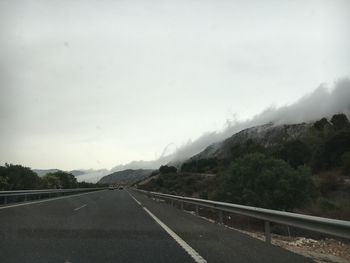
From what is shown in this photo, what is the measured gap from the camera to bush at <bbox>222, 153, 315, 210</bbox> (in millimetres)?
34250

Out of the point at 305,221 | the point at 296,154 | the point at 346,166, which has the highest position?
the point at 296,154

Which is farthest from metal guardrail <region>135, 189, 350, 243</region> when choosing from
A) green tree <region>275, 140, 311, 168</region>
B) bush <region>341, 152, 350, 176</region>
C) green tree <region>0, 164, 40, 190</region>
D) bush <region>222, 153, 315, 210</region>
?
green tree <region>275, 140, 311, 168</region>

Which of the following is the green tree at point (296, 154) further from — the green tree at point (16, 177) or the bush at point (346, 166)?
the green tree at point (16, 177)

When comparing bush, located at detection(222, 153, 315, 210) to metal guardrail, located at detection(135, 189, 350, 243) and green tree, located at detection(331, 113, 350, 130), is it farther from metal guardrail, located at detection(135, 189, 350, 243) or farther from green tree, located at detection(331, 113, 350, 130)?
green tree, located at detection(331, 113, 350, 130)

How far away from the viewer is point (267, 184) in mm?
36156

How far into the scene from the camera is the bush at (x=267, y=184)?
34250mm

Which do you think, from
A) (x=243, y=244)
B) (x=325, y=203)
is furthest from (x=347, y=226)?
(x=325, y=203)

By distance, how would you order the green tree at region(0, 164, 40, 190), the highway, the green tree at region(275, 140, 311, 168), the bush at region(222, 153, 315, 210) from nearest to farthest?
the highway → the bush at region(222, 153, 315, 210) → the green tree at region(0, 164, 40, 190) → the green tree at region(275, 140, 311, 168)

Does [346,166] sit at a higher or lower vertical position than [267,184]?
higher

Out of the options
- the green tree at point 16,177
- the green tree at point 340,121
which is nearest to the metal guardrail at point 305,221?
the green tree at point 16,177

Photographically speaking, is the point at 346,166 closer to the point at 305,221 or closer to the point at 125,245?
the point at 305,221

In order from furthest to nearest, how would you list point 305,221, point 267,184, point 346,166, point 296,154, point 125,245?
point 296,154 → point 346,166 → point 267,184 → point 125,245 → point 305,221

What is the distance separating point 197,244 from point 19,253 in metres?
3.90

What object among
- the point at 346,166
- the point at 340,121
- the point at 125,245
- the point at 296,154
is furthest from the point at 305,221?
the point at 340,121
